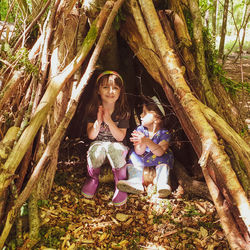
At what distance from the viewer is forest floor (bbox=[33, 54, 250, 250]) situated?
2.26 meters

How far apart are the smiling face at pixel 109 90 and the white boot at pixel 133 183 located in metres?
0.99

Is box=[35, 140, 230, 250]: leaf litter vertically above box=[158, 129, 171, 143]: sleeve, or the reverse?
box=[158, 129, 171, 143]: sleeve

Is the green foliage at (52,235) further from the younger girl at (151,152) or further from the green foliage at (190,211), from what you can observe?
the green foliage at (190,211)

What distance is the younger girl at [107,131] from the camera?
2.89 meters

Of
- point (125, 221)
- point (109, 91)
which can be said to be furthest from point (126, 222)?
point (109, 91)

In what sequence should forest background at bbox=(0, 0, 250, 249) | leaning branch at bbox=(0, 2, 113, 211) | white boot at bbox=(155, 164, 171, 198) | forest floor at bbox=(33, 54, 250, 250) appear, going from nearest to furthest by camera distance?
leaning branch at bbox=(0, 2, 113, 211) < forest background at bbox=(0, 0, 250, 249) < forest floor at bbox=(33, 54, 250, 250) < white boot at bbox=(155, 164, 171, 198)

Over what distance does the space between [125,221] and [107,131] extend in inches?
47.1

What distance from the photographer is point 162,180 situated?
2875 mm

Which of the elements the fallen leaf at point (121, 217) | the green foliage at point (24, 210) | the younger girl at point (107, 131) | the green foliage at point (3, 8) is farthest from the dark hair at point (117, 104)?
the green foliage at point (3, 8)

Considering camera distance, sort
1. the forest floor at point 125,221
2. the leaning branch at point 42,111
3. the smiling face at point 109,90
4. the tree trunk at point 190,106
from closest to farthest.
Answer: the tree trunk at point 190,106 → the leaning branch at point 42,111 → the forest floor at point 125,221 → the smiling face at point 109,90

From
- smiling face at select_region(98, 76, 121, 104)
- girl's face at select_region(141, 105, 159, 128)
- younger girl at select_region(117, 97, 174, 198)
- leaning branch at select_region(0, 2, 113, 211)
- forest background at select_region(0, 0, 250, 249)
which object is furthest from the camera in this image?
girl's face at select_region(141, 105, 159, 128)

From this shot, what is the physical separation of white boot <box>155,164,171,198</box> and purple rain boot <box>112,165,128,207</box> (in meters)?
0.42

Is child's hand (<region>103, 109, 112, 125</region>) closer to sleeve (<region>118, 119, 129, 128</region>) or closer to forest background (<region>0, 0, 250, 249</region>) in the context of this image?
sleeve (<region>118, 119, 129, 128</region>)

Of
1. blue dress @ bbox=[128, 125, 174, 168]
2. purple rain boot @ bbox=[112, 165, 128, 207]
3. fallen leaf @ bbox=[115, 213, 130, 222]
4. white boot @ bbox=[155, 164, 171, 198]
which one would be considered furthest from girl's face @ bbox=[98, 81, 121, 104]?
fallen leaf @ bbox=[115, 213, 130, 222]
